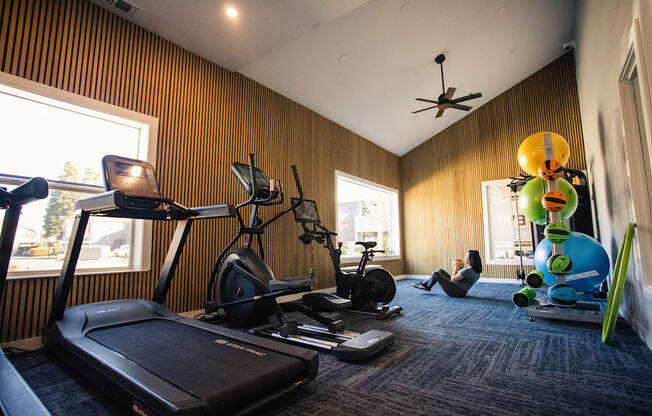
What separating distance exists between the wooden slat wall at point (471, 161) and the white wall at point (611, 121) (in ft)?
5.28

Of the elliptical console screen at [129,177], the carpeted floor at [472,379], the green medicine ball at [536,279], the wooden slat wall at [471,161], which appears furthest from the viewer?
the wooden slat wall at [471,161]

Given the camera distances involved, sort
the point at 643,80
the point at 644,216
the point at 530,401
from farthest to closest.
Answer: the point at 644,216
the point at 643,80
the point at 530,401

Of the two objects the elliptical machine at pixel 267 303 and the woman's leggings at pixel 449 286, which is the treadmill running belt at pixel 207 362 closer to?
the elliptical machine at pixel 267 303

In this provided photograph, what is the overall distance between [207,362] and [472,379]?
57.6 inches

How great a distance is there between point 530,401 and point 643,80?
2.00 meters

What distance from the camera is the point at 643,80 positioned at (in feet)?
6.40

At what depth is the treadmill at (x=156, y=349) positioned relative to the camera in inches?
52.7

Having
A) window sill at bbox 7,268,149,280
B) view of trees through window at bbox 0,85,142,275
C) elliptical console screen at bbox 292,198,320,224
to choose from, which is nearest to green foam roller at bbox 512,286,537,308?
elliptical console screen at bbox 292,198,320,224

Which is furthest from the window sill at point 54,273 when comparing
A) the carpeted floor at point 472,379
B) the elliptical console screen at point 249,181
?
the elliptical console screen at point 249,181

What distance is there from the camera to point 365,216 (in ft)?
23.9

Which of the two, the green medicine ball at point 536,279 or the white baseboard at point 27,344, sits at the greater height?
the green medicine ball at point 536,279

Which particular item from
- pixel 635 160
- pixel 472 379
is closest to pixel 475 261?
pixel 635 160

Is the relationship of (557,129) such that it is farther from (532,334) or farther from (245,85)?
(245,85)

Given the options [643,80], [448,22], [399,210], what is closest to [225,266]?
[643,80]
